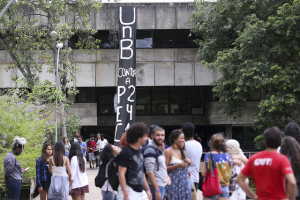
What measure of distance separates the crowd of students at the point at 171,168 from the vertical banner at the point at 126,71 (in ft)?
36.1

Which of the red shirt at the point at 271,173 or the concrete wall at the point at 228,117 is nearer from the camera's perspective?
the red shirt at the point at 271,173

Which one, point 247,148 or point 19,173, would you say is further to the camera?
point 247,148

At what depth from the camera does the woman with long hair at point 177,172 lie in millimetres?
6812

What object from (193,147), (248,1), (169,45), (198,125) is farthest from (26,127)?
(198,125)

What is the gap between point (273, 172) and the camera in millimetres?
4656

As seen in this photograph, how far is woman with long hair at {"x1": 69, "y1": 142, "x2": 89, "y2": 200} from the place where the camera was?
8.74 meters

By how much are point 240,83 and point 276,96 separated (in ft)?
6.32

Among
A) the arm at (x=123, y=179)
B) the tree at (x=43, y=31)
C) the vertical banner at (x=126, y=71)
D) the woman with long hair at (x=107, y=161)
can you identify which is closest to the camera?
the arm at (x=123, y=179)

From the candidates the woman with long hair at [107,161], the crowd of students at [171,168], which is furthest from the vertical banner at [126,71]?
the woman with long hair at [107,161]

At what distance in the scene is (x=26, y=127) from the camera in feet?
44.5

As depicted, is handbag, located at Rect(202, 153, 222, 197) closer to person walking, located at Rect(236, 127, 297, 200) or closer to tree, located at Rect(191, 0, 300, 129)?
person walking, located at Rect(236, 127, 297, 200)

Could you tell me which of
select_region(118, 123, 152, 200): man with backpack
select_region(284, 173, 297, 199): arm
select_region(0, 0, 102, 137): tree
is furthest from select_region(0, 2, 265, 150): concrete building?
select_region(284, 173, 297, 199): arm

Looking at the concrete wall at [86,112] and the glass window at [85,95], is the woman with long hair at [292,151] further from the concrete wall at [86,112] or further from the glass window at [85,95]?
the glass window at [85,95]

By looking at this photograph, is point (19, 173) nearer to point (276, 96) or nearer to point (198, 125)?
point (276, 96)
